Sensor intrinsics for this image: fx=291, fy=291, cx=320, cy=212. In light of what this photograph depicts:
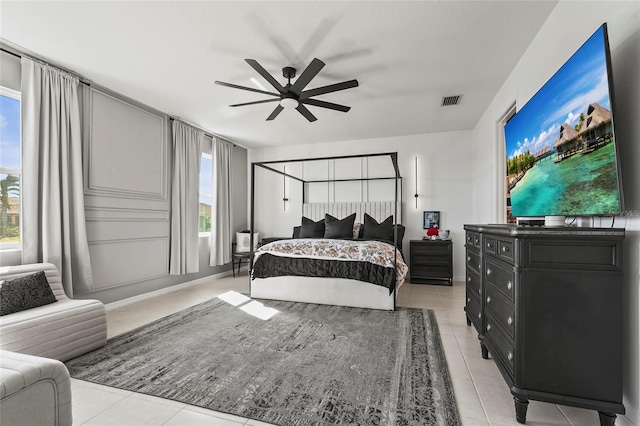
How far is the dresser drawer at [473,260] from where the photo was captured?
7.89 ft

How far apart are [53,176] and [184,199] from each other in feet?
5.81

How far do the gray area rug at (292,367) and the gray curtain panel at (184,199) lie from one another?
156 cm

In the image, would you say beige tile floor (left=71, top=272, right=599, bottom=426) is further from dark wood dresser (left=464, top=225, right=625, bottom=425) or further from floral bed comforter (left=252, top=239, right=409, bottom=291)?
floral bed comforter (left=252, top=239, right=409, bottom=291)

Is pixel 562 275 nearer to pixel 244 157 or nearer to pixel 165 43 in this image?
pixel 165 43

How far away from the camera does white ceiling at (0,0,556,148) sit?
7.28 feet

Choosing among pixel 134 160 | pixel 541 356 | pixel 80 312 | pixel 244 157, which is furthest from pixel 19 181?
pixel 541 356

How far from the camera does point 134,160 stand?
3936mm

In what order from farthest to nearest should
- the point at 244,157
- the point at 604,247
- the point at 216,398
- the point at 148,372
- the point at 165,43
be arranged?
the point at 244,157, the point at 165,43, the point at 148,372, the point at 216,398, the point at 604,247

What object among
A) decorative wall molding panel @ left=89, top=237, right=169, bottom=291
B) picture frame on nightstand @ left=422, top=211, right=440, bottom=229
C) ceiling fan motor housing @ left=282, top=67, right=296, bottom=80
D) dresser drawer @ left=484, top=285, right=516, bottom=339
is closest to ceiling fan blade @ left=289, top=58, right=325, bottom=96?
ceiling fan motor housing @ left=282, top=67, right=296, bottom=80

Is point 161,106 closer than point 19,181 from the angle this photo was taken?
No

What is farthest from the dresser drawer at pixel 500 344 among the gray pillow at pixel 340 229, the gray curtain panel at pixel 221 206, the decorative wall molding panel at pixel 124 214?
the gray curtain panel at pixel 221 206

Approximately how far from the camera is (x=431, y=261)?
4.91 m

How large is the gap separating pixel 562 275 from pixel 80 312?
329 centimetres

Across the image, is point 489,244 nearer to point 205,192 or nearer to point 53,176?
point 53,176
